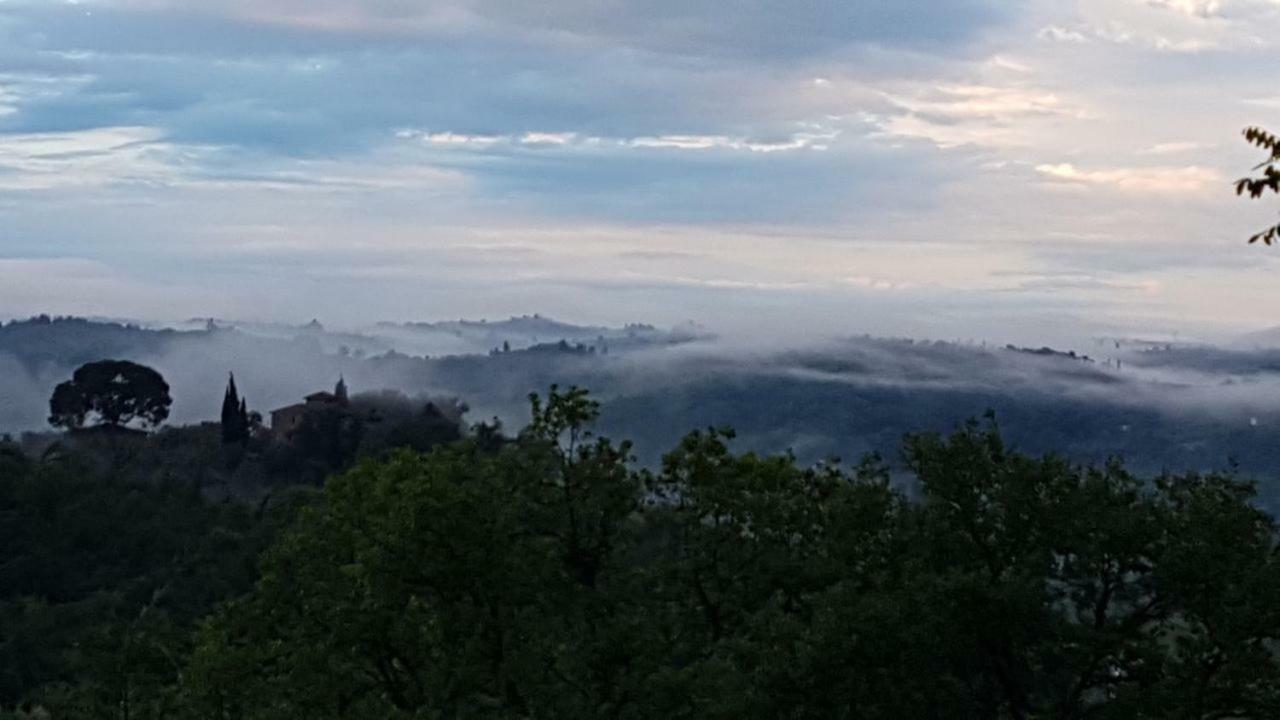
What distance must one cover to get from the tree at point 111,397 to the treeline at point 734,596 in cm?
13510

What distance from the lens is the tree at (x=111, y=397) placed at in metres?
178

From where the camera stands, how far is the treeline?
1180 inches

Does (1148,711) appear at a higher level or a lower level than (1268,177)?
lower

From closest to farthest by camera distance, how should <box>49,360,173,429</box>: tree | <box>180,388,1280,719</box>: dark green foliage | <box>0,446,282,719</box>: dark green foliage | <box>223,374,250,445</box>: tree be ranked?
<box>180,388,1280,719</box>: dark green foliage
<box>0,446,282,719</box>: dark green foliage
<box>223,374,250,445</box>: tree
<box>49,360,173,429</box>: tree

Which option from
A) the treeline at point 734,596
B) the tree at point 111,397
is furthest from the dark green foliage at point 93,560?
the tree at point 111,397

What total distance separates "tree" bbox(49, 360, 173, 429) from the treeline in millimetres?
135102

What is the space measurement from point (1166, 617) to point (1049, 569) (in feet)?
7.49

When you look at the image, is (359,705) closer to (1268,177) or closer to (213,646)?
(213,646)

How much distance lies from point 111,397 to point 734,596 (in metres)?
152

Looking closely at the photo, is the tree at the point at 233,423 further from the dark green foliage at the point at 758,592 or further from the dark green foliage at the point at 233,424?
the dark green foliage at the point at 758,592

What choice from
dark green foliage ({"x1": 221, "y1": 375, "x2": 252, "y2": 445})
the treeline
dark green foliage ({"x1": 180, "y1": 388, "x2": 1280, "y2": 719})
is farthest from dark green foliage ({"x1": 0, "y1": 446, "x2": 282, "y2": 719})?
dark green foliage ({"x1": 221, "y1": 375, "x2": 252, "y2": 445})

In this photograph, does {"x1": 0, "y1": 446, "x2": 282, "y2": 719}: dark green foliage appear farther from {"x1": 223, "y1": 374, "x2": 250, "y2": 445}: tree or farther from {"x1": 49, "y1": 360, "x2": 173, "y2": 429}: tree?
{"x1": 49, "y1": 360, "x2": 173, "y2": 429}: tree

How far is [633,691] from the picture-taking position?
114 ft

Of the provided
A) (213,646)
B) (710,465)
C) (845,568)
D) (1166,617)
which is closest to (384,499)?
(213,646)
